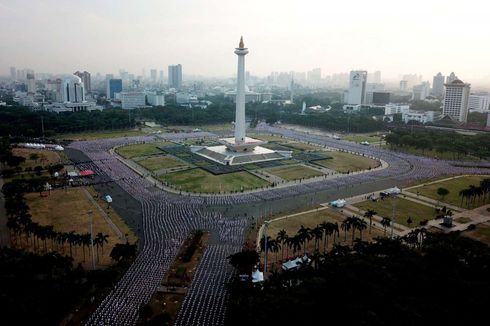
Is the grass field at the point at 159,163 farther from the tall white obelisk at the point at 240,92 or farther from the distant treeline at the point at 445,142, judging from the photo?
the distant treeline at the point at 445,142

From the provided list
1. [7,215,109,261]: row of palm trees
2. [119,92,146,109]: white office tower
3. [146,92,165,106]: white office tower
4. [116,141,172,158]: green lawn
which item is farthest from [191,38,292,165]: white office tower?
[146,92,165,106]: white office tower

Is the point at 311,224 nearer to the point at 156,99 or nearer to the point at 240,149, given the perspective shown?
the point at 240,149

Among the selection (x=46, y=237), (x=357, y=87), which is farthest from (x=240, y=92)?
(x=357, y=87)

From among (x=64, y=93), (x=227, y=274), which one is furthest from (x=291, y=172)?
(x=64, y=93)

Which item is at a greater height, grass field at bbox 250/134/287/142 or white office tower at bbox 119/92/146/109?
white office tower at bbox 119/92/146/109

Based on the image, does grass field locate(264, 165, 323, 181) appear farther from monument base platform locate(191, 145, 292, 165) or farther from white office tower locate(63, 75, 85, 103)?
white office tower locate(63, 75, 85, 103)

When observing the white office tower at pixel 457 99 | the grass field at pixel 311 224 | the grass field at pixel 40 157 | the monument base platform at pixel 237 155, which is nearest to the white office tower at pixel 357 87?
the white office tower at pixel 457 99

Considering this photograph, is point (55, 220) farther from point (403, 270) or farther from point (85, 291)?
point (403, 270)
